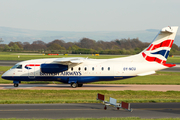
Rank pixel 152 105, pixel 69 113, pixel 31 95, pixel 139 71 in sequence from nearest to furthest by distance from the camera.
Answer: pixel 69 113 < pixel 152 105 < pixel 31 95 < pixel 139 71

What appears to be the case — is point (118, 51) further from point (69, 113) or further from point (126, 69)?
point (69, 113)

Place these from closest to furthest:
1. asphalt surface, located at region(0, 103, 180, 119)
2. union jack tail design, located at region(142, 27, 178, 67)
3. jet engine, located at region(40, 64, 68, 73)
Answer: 1. asphalt surface, located at region(0, 103, 180, 119)
2. union jack tail design, located at region(142, 27, 178, 67)
3. jet engine, located at region(40, 64, 68, 73)

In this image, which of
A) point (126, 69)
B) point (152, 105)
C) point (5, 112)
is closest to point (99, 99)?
point (152, 105)

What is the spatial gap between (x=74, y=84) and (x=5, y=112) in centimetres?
1543

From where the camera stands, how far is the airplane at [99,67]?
100ft

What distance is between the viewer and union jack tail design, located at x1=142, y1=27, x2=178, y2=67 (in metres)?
30.6

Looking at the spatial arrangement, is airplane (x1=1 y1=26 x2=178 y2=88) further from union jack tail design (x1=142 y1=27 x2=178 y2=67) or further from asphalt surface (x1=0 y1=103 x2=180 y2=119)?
asphalt surface (x1=0 y1=103 x2=180 y2=119)

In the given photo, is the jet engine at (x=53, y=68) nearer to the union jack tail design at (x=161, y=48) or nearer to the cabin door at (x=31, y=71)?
the cabin door at (x=31, y=71)

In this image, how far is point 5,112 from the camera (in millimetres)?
16625

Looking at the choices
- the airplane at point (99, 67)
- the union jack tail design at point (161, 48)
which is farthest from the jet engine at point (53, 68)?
the union jack tail design at point (161, 48)

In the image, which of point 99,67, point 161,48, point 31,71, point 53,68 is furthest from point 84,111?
point 161,48

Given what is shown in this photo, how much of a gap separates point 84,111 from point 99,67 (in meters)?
14.4

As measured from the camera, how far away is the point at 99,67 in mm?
31219

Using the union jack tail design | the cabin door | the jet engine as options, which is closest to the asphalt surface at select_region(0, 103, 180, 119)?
the union jack tail design
